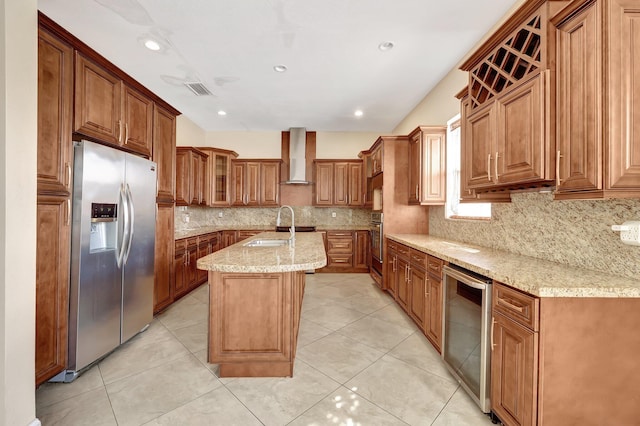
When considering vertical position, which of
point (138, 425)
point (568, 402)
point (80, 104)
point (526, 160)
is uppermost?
point (80, 104)

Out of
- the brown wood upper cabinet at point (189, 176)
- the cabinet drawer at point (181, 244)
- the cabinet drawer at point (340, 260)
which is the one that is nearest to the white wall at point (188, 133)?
the brown wood upper cabinet at point (189, 176)

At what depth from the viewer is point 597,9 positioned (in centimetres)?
124

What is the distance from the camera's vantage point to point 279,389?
1.84 m

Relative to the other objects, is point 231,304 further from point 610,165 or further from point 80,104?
point 610,165

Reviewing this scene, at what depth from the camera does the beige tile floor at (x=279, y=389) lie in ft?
5.24

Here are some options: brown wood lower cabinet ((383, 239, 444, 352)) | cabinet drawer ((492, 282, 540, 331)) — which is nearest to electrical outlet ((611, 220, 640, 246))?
cabinet drawer ((492, 282, 540, 331))

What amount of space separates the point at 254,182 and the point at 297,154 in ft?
3.69

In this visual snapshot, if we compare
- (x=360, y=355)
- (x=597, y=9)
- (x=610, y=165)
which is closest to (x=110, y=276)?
(x=360, y=355)

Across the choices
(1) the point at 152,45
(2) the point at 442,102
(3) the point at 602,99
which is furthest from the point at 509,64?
(1) the point at 152,45

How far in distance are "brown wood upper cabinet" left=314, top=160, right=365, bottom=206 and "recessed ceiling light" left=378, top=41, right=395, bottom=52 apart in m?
2.92

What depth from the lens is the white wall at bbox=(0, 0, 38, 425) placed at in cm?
129

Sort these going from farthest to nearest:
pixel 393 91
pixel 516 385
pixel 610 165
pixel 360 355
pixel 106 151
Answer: pixel 393 91
pixel 360 355
pixel 106 151
pixel 516 385
pixel 610 165

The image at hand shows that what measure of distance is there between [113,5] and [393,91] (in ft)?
10.7

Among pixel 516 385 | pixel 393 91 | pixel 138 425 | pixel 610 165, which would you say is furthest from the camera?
pixel 393 91
